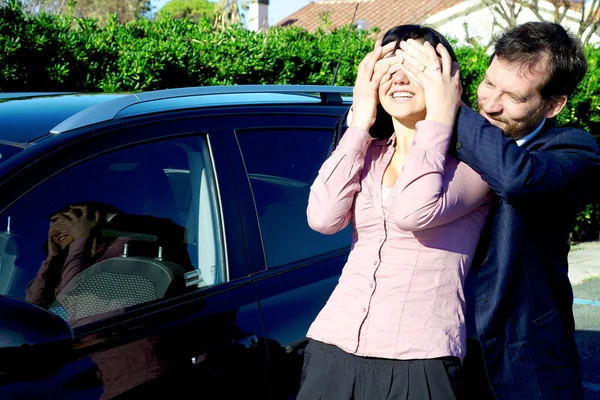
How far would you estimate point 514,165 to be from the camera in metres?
1.95

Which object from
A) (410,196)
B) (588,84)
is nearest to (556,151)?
(410,196)

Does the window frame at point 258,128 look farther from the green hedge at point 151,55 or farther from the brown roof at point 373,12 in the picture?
the brown roof at point 373,12

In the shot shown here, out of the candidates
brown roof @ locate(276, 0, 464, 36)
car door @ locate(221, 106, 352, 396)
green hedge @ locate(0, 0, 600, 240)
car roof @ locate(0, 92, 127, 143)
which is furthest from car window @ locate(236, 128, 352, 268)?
brown roof @ locate(276, 0, 464, 36)

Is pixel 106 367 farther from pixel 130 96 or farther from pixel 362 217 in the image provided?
pixel 130 96

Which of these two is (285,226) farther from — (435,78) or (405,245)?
(435,78)

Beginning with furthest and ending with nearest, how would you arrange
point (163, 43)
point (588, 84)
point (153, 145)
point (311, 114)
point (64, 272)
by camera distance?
point (588, 84) → point (163, 43) → point (311, 114) → point (153, 145) → point (64, 272)

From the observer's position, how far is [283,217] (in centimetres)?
282

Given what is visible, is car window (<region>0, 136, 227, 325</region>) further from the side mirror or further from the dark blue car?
the side mirror

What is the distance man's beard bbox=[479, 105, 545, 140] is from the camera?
7.02 ft

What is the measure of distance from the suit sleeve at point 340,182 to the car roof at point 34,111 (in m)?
0.90

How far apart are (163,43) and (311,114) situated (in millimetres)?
3305

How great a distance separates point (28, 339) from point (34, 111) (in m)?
1.03

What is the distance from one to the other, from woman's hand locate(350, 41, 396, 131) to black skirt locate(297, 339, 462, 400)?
2.09ft

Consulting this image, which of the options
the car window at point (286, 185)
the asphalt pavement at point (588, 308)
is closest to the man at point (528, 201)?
the car window at point (286, 185)
